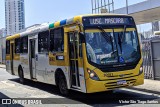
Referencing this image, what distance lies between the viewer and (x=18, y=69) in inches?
729

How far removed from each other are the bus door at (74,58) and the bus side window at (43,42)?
8.70 feet

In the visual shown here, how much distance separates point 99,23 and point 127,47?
49.6 inches

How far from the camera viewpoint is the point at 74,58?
1049 cm

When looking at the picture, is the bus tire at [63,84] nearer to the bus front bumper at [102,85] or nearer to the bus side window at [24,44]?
the bus front bumper at [102,85]

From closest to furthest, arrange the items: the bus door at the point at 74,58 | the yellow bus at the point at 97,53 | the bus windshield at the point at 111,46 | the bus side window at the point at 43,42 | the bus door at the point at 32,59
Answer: the yellow bus at the point at 97,53
the bus windshield at the point at 111,46
the bus door at the point at 74,58
the bus side window at the point at 43,42
the bus door at the point at 32,59

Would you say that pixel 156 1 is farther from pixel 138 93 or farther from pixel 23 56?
pixel 138 93

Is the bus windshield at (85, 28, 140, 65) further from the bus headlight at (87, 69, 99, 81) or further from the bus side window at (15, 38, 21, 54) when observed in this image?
the bus side window at (15, 38, 21, 54)

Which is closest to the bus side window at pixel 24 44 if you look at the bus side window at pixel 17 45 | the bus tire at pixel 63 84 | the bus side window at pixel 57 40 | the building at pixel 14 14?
the bus side window at pixel 17 45

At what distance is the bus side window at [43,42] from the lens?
1328 cm

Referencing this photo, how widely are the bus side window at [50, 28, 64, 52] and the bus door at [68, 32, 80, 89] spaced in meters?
0.73

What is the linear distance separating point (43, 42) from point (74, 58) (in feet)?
11.8

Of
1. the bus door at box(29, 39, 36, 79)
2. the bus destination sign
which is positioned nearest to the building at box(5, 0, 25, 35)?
the bus door at box(29, 39, 36, 79)

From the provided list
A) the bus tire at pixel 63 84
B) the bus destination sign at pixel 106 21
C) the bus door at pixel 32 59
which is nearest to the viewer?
the bus destination sign at pixel 106 21

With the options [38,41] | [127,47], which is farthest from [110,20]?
[38,41]
